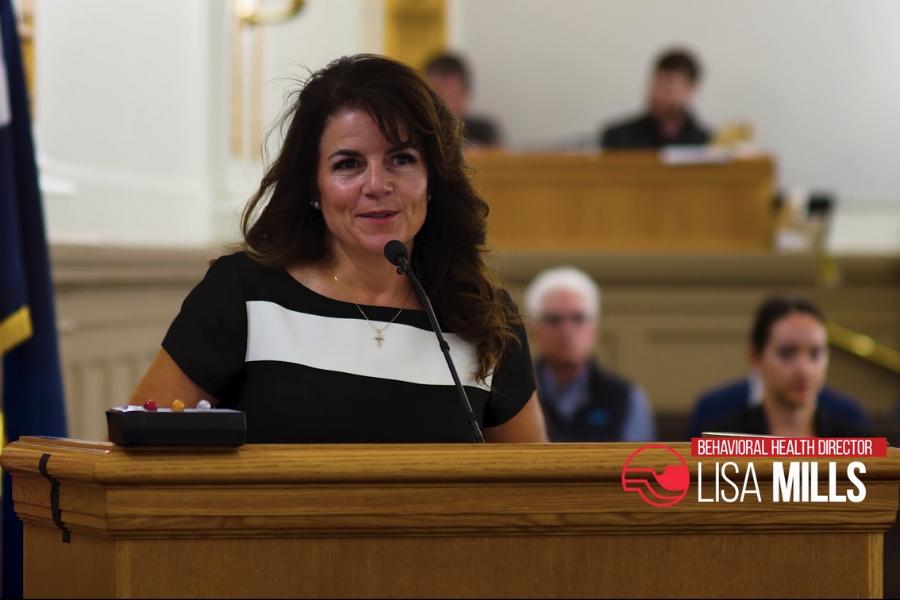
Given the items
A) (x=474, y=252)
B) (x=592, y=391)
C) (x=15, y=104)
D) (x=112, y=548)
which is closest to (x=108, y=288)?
(x=15, y=104)

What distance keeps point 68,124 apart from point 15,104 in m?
1.06

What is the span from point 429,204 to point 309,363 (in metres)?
0.42

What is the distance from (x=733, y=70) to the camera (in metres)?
10.7

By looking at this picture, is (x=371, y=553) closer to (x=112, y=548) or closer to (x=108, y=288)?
(x=112, y=548)

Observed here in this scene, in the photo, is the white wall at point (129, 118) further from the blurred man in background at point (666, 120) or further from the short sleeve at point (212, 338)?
the blurred man in background at point (666, 120)

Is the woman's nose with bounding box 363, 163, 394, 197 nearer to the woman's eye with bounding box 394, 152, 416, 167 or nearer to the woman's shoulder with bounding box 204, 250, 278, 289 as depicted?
the woman's eye with bounding box 394, 152, 416, 167

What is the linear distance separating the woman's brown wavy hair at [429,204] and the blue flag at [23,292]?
1017 millimetres

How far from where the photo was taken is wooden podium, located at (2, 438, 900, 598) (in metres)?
1.48

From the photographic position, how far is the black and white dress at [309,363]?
2.02 m

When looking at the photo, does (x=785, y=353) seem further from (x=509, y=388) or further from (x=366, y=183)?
(x=366, y=183)

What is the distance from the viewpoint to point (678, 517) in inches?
59.7

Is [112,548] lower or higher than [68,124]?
lower

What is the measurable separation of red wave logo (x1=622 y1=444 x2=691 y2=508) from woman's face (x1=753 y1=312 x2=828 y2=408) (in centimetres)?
277

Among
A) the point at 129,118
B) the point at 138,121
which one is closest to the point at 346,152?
the point at 129,118
